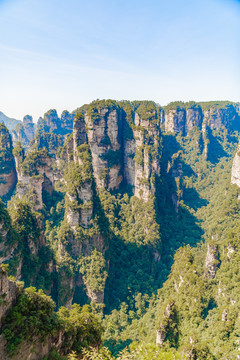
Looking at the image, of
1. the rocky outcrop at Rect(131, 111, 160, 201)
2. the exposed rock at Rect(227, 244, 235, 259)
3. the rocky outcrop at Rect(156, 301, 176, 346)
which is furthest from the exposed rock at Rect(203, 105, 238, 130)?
the rocky outcrop at Rect(156, 301, 176, 346)

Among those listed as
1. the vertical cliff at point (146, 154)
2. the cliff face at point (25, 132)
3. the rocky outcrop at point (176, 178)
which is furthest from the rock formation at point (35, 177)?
the cliff face at point (25, 132)

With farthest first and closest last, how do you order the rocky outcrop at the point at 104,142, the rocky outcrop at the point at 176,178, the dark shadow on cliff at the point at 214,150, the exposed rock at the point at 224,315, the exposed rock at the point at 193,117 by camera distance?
the exposed rock at the point at 193,117
the dark shadow on cliff at the point at 214,150
the rocky outcrop at the point at 176,178
the rocky outcrop at the point at 104,142
the exposed rock at the point at 224,315

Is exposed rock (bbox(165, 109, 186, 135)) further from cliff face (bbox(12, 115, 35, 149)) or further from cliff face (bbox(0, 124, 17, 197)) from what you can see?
cliff face (bbox(12, 115, 35, 149))

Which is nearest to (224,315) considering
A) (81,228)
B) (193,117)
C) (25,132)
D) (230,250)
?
(230,250)

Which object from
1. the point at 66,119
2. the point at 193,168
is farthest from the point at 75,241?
the point at 66,119

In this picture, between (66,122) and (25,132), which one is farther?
(25,132)

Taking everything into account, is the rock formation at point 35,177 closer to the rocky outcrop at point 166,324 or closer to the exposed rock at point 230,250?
the rocky outcrop at point 166,324

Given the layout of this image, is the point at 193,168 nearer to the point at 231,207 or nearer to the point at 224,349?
the point at 231,207

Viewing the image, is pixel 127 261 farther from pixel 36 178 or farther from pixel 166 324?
pixel 36 178

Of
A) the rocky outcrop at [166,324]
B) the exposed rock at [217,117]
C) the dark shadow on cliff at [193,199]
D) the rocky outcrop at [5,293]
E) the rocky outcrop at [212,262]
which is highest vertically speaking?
the exposed rock at [217,117]
